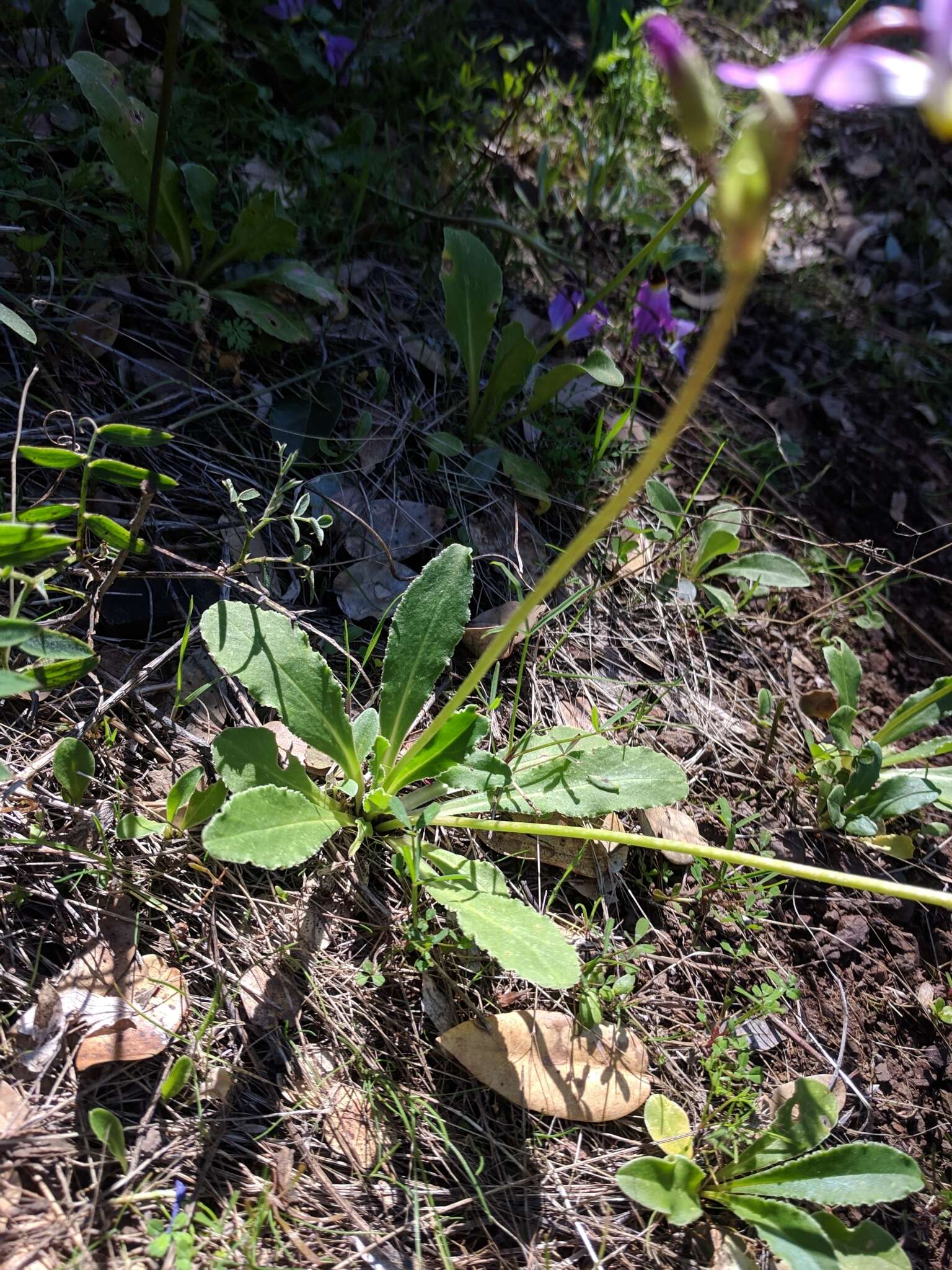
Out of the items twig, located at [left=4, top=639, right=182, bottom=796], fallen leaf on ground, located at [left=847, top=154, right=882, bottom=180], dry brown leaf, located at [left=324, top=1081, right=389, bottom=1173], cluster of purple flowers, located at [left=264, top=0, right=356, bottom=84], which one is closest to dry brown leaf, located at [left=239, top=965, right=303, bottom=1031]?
dry brown leaf, located at [left=324, top=1081, right=389, bottom=1173]

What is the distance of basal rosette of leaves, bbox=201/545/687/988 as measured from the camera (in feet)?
4.77

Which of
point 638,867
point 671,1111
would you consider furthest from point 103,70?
point 671,1111

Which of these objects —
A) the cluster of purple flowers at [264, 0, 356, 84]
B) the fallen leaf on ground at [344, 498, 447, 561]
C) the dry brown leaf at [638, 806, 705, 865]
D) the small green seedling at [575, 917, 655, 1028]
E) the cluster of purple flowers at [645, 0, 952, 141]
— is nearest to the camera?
the cluster of purple flowers at [645, 0, 952, 141]

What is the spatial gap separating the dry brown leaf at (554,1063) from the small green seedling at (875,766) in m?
0.72

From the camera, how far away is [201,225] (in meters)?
1.97

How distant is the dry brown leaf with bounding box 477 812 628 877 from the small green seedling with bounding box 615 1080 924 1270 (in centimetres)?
42

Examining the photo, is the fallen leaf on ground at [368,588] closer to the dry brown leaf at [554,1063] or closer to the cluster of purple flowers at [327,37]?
the dry brown leaf at [554,1063]

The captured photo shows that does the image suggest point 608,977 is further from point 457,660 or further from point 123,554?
point 123,554

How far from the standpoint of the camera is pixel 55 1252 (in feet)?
3.80

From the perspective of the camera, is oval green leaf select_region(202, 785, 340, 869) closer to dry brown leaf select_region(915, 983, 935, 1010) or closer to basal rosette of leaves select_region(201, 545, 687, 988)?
basal rosette of leaves select_region(201, 545, 687, 988)

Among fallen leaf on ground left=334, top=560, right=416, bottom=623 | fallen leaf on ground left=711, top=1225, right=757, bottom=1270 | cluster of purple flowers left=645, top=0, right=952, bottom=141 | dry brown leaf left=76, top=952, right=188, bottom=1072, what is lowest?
fallen leaf on ground left=711, top=1225, right=757, bottom=1270

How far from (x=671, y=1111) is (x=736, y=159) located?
1.42m

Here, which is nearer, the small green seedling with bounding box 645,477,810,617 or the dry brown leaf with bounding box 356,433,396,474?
the dry brown leaf with bounding box 356,433,396,474

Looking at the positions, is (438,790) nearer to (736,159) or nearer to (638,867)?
(638,867)
